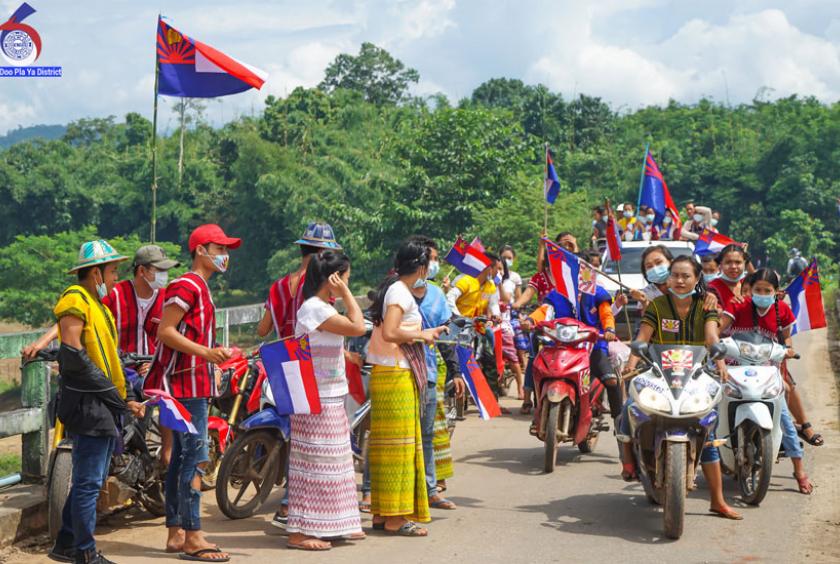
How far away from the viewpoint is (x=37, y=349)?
6625mm

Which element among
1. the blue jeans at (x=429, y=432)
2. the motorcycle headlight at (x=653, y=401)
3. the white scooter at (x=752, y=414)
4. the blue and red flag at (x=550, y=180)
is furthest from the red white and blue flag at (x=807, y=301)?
the blue and red flag at (x=550, y=180)

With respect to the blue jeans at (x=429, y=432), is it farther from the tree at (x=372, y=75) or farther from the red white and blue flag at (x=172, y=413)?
the tree at (x=372, y=75)

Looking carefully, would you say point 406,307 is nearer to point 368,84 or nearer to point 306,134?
point 306,134

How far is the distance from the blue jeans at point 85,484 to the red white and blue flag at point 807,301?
5743 mm

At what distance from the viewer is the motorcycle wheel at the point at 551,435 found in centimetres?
889

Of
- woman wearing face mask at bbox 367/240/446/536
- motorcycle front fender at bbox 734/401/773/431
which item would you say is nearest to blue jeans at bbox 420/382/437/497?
woman wearing face mask at bbox 367/240/446/536

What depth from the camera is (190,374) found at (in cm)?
633

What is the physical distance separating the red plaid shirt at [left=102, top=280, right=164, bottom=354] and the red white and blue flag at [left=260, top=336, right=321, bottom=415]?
1.14 metres

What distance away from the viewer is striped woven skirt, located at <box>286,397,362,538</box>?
670 cm

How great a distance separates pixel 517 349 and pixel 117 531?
24.8 ft

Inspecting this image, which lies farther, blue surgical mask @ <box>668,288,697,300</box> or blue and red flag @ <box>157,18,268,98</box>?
blue and red flag @ <box>157,18,268,98</box>

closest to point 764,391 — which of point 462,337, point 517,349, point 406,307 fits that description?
point 462,337

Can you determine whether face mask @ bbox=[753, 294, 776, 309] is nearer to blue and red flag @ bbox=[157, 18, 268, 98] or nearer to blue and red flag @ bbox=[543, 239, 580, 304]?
blue and red flag @ bbox=[543, 239, 580, 304]

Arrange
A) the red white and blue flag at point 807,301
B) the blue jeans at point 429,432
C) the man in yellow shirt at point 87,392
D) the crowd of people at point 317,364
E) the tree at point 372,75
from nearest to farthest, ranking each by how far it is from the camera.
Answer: the man in yellow shirt at point 87,392, the crowd of people at point 317,364, the blue jeans at point 429,432, the red white and blue flag at point 807,301, the tree at point 372,75
